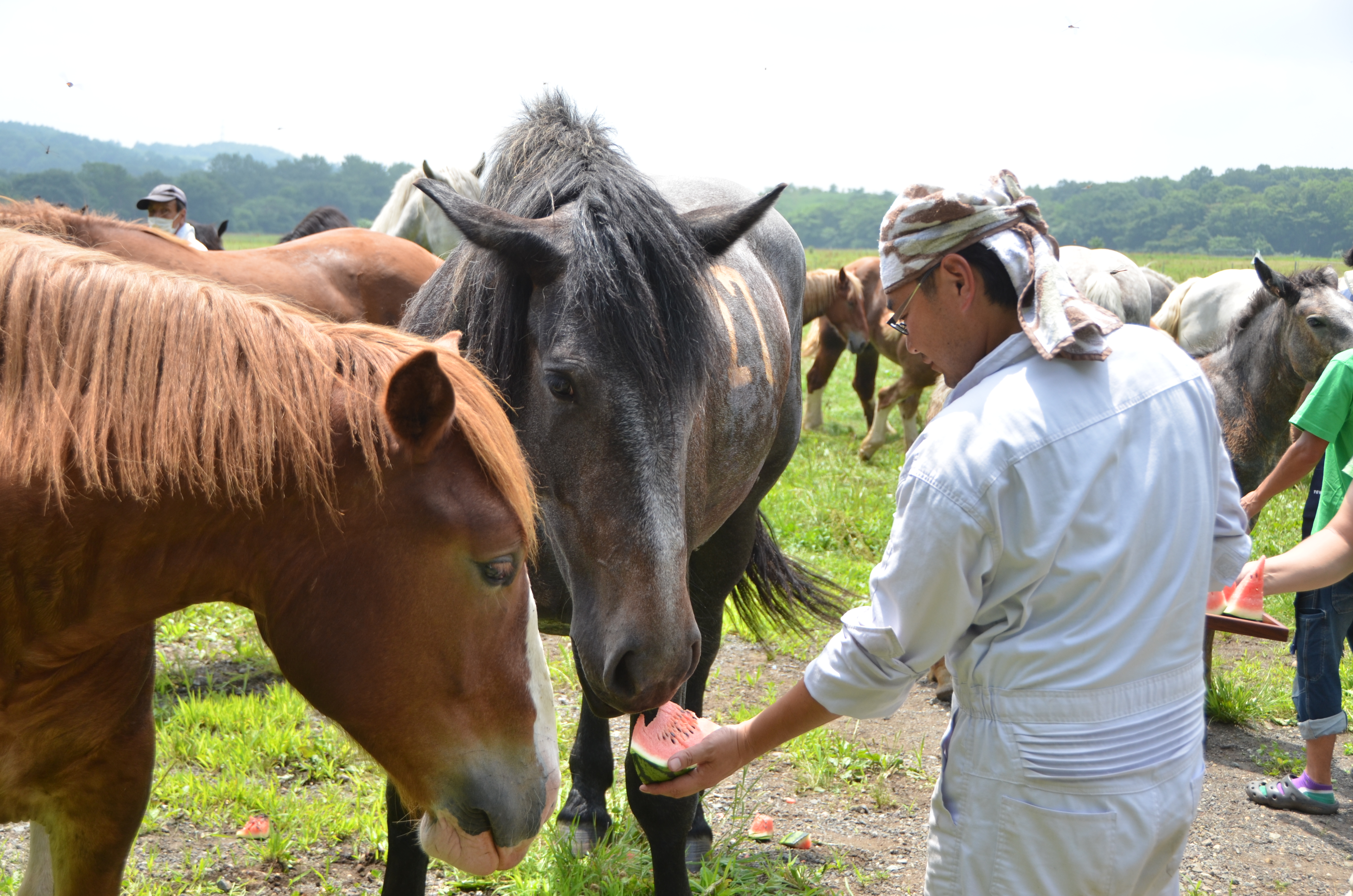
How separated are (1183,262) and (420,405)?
4942cm

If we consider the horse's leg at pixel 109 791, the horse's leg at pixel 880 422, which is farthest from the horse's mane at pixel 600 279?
the horse's leg at pixel 880 422

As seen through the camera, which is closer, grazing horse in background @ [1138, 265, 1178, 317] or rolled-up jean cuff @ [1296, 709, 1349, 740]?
rolled-up jean cuff @ [1296, 709, 1349, 740]

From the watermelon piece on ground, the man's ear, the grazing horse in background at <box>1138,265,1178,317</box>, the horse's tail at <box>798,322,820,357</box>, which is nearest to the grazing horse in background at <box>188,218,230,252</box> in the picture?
the horse's tail at <box>798,322,820,357</box>

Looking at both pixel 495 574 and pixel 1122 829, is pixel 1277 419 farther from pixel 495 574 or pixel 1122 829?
pixel 495 574

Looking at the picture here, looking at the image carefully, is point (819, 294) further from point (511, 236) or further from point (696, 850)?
point (511, 236)

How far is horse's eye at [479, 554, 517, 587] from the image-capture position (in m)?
1.58

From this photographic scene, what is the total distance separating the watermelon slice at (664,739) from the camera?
196 centimetres

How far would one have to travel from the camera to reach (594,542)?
6.75 feet

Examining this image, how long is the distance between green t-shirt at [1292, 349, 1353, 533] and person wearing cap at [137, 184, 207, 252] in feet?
29.3

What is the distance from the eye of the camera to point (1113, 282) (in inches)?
377

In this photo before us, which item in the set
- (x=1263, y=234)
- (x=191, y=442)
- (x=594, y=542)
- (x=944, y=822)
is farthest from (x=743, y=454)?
(x=1263, y=234)

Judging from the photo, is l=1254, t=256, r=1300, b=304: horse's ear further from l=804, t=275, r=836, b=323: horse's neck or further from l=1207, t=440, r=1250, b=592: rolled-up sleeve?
l=804, t=275, r=836, b=323: horse's neck

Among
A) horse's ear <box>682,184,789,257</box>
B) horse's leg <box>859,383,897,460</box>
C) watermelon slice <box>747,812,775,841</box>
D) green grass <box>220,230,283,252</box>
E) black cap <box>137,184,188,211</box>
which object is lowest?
green grass <box>220,230,283,252</box>

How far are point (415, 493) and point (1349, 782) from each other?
4.72m
